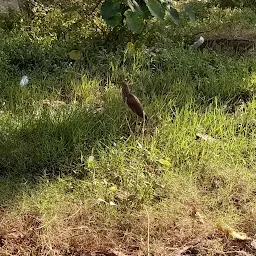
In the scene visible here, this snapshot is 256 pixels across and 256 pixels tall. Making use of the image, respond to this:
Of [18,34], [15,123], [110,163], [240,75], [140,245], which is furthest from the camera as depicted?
[18,34]

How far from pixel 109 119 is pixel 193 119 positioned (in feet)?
1.90

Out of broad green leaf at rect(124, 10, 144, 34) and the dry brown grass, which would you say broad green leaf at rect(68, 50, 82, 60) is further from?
the dry brown grass

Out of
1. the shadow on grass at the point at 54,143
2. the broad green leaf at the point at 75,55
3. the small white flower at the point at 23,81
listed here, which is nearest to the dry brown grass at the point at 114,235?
the shadow on grass at the point at 54,143

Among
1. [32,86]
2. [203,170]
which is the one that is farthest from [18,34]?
[203,170]

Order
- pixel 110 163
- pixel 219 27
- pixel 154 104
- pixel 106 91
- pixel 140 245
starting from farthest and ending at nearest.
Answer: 1. pixel 219 27
2. pixel 106 91
3. pixel 154 104
4. pixel 110 163
5. pixel 140 245

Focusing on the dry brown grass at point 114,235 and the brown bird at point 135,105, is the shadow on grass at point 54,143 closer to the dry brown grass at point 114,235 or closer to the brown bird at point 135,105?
the brown bird at point 135,105

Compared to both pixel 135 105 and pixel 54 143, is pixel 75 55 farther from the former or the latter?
pixel 54 143

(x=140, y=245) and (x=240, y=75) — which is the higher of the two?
(x=240, y=75)

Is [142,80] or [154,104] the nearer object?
[154,104]

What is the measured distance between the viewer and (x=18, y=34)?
4.57 meters

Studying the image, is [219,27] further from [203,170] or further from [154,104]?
[203,170]

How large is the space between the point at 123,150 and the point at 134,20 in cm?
116

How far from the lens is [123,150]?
2.87 m

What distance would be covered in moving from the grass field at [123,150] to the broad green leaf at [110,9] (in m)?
0.47
